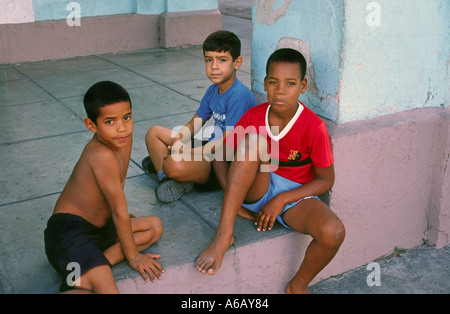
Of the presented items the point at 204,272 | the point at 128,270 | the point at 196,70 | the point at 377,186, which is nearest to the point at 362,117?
the point at 377,186

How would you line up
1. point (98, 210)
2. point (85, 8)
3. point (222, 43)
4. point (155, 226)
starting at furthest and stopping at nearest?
point (85, 8), point (222, 43), point (155, 226), point (98, 210)

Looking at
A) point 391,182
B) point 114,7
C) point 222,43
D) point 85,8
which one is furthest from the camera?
point 114,7

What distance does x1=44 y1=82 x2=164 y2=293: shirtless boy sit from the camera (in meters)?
2.05

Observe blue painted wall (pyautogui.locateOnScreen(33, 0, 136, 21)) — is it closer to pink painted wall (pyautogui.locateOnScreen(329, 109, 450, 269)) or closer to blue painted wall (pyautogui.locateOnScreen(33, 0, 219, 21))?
blue painted wall (pyautogui.locateOnScreen(33, 0, 219, 21))

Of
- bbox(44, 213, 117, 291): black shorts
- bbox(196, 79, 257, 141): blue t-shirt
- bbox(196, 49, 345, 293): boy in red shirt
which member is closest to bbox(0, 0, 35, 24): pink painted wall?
bbox(196, 79, 257, 141): blue t-shirt

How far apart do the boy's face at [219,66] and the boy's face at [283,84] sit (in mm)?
561

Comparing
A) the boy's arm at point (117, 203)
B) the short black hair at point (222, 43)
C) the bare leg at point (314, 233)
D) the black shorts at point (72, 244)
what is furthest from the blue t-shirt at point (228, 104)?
the black shorts at point (72, 244)

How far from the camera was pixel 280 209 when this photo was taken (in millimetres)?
2484

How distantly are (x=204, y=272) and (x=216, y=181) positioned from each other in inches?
33.0

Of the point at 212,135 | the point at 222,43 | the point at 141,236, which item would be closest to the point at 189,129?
the point at 212,135

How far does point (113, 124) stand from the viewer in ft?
6.92

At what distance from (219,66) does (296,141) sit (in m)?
0.76

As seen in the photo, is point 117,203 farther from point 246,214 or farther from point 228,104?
point 228,104
